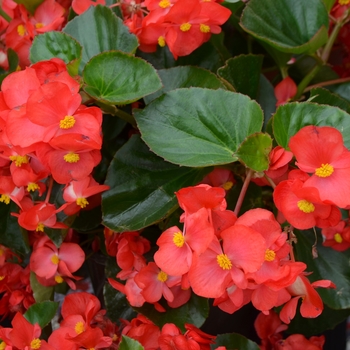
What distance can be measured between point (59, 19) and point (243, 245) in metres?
0.45

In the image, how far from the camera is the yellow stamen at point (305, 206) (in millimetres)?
437

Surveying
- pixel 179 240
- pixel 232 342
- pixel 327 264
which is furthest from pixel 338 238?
pixel 179 240

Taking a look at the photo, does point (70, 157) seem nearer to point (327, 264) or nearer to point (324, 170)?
A: point (324, 170)

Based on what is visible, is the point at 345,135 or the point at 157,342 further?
the point at 157,342

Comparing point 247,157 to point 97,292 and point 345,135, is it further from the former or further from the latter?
point 97,292

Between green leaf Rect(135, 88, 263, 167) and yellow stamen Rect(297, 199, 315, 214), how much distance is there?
0.33 ft

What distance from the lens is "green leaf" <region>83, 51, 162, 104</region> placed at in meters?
0.54

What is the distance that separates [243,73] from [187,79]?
3.9 inches

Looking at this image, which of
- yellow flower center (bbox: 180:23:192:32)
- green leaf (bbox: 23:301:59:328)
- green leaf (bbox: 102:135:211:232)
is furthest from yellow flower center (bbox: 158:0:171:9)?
green leaf (bbox: 23:301:59:328)

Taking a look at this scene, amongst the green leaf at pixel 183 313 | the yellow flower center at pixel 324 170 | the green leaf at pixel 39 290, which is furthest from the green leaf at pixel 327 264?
the green leaf at pixel 39 290

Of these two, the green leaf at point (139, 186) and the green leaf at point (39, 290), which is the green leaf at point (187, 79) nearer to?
the green leaf at point (139, 186)

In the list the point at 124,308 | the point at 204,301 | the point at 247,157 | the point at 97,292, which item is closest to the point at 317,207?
the point at 247,157

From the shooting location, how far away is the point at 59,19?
2.24 ft

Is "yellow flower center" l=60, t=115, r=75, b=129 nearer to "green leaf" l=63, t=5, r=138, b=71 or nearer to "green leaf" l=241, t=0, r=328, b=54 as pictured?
"green leaf" l=63, t=5, r=138, b=71
